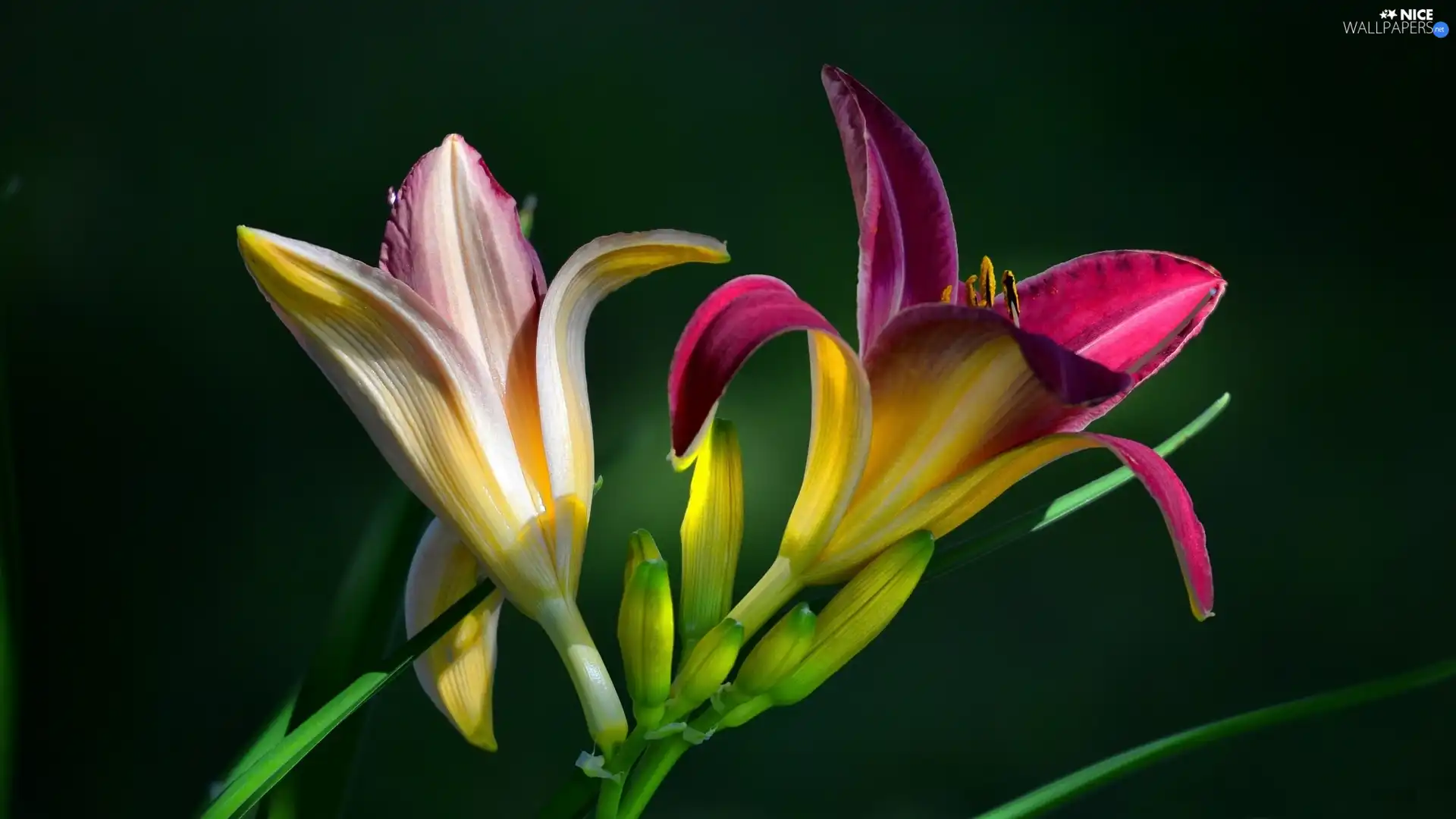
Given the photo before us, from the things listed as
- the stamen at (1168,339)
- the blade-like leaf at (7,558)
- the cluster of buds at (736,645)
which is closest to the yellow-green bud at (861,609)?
the cluster of buds at (736,645)

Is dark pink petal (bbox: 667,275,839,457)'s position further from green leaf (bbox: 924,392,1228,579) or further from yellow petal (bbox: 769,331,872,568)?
green leaf (bbox: 924,392,1228,579)

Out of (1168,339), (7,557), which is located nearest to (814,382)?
(1168,339)

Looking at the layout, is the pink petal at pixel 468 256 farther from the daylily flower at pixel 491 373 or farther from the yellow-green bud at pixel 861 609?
the yellow-green bud at pixel 861 609

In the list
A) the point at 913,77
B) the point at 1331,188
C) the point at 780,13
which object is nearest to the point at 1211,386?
the point at 1331,188

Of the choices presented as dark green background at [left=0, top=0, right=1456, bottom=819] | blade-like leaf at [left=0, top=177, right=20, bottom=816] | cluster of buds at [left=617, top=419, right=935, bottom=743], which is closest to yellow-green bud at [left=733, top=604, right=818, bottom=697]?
cluster of buds at [left=617, top=419, right=935, bottom=743]

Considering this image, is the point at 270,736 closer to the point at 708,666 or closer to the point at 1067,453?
the point at 708,666

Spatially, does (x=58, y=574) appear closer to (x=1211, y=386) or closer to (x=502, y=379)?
(x=502, y=379)
